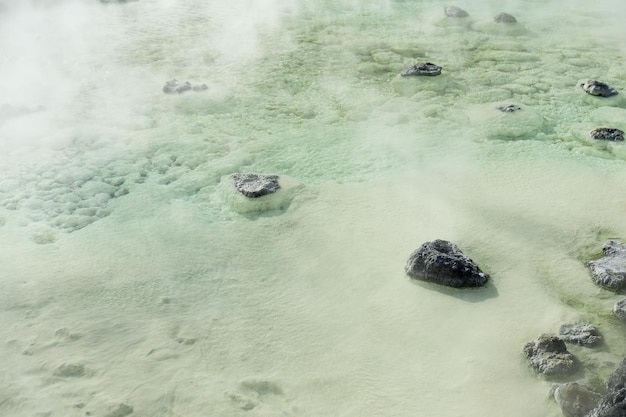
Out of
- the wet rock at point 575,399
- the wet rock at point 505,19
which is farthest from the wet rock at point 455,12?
the wet rock at point 575,399

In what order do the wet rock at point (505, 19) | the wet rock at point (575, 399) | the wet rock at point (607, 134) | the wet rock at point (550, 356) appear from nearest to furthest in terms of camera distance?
the wet rock at point (575, 399)
the wet rock at point (550, 356)
the wet rock at point (607, 134)
the wet rock at point (505, 19)

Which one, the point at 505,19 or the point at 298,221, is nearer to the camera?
the point at 298,221

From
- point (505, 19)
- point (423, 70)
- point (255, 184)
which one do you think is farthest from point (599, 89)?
point (255, 184)

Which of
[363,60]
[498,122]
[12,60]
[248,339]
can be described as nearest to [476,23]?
[363,60]

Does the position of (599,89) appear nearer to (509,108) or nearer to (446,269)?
(509,108)

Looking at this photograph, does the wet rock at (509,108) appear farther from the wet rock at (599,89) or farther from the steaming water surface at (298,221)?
the wet rock at (599,89)

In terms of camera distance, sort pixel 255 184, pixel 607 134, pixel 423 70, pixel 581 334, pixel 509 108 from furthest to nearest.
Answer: pixel 423 70 < pixel 509 108 < pixel 607 134 < pixel 255 184 < pixel 581 334

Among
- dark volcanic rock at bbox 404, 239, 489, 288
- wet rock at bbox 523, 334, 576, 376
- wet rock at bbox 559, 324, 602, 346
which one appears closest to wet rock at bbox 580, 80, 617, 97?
dark volcanic rock at bbox 404, 239, 489, 288

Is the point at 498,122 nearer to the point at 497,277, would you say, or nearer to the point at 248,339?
the point at 497,277
